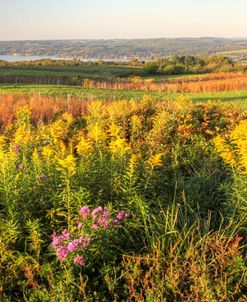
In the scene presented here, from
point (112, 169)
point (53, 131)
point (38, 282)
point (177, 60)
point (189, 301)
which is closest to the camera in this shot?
point (189, 301)

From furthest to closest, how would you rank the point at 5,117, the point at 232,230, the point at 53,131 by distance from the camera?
the point at 5,117 → the point at 53,131 → the point at 232,230

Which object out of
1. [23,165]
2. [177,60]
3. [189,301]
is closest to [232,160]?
[189,301]

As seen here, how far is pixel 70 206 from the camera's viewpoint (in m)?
3.54

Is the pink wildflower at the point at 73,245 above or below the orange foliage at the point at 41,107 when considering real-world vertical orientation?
above

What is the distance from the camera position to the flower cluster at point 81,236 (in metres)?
2.99

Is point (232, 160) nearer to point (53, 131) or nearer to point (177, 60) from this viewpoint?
point (53, 131)

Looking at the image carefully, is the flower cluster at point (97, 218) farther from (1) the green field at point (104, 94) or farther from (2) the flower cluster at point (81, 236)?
(1) the green field at point (104, 94)

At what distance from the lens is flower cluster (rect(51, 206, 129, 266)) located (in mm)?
2994

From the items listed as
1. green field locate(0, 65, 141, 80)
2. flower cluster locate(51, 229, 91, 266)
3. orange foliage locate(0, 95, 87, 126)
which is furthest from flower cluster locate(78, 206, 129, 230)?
green field locate(0, 65, 141, 80)

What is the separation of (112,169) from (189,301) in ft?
5.42

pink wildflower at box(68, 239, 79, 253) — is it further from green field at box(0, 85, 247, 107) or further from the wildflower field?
green field at box(0, 85, 247, 107)

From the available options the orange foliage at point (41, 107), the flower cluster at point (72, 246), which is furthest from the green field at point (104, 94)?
the flower cluster at point (72, 246)

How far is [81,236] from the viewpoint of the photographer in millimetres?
3020

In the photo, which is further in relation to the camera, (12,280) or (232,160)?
(232,160)
